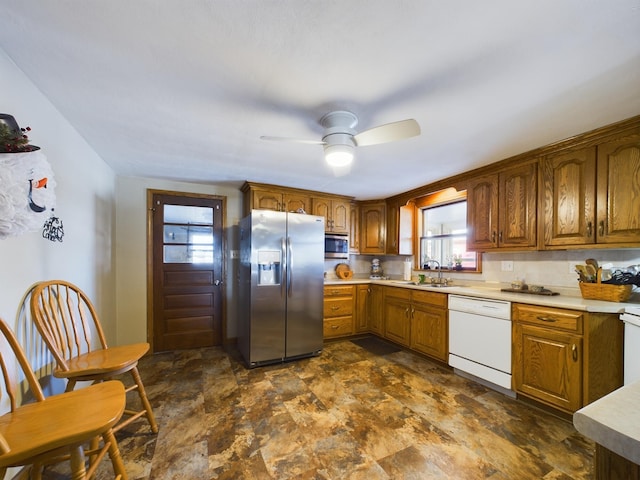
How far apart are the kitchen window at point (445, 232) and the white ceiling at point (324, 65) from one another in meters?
1.41

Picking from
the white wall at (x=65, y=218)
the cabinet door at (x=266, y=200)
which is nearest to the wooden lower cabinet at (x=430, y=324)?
the cabinet door at (x=266, y=200)

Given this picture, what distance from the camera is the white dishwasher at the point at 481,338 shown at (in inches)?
92.0

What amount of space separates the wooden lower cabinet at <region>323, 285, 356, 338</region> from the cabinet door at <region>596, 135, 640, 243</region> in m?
2.63

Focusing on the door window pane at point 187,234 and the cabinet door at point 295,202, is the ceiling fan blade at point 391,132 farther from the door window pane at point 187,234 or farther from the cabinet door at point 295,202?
the door window pane at point 187,234

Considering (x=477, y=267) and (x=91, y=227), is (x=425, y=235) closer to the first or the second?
(x=477, y=267)

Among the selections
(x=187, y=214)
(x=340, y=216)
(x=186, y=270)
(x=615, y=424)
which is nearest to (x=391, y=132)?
(x=615, y=424)

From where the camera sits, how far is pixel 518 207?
2.56 metres

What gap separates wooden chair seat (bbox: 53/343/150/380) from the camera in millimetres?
1473

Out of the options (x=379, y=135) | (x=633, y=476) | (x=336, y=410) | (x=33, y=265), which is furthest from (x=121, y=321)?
(x=633, y=476)

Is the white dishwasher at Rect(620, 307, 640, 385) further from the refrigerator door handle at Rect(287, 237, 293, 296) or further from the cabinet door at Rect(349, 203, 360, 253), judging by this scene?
the cabinet door at Rect(349, 203, 360, 253)

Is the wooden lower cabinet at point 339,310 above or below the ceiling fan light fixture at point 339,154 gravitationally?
below

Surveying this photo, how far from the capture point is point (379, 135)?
5.42 ft

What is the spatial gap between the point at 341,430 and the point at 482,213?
97.6 inches

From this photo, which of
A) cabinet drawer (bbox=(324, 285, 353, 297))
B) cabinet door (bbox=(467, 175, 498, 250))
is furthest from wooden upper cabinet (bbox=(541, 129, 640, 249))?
cabinet drawer (bbox=(324, 285, 353, 297))
